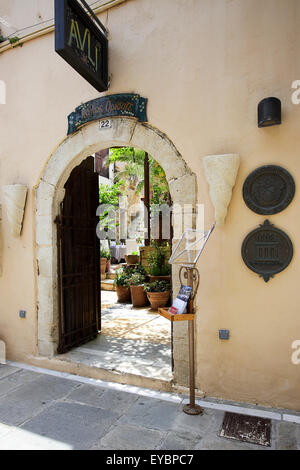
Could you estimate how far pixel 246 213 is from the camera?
3197 mm

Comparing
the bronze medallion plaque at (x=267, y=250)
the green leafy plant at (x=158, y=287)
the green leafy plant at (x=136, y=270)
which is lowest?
the green leafy plant at (x=158, y=287)

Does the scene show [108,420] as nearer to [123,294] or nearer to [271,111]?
[271,111]

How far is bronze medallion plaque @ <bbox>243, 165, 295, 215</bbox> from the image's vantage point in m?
3.03

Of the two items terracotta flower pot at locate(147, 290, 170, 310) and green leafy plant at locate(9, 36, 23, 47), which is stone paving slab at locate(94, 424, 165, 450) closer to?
terracotta flower pot at locate(147, 290, 170, 310)

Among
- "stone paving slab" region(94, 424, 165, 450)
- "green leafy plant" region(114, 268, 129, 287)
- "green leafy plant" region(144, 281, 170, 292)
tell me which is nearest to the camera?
"stone paving slab" region(94, 424, 165, 450)

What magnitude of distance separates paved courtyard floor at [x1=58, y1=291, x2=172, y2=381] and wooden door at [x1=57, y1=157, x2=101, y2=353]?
0.86ft

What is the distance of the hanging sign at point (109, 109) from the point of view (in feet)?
12.2

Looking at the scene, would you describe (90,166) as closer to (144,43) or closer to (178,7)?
(144,43)

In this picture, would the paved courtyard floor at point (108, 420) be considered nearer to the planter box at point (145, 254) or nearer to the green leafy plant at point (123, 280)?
the green leafy plant at point (123, 280)

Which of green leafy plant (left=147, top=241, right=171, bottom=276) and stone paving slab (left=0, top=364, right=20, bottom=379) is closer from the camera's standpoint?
stone paving slab (left=0, top=364, right=20, bottom=379)

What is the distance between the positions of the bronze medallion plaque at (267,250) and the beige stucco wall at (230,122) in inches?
3.0

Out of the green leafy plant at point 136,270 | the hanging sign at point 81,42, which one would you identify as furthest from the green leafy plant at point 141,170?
the hanging sign at point 81,42

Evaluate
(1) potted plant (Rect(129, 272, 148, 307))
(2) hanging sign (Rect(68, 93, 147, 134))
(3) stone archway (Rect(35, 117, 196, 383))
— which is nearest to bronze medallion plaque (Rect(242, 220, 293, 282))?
(3) stone archway (Rect(35, 117, 196, 383))

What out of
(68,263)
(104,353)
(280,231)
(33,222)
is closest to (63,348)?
(104,353)
